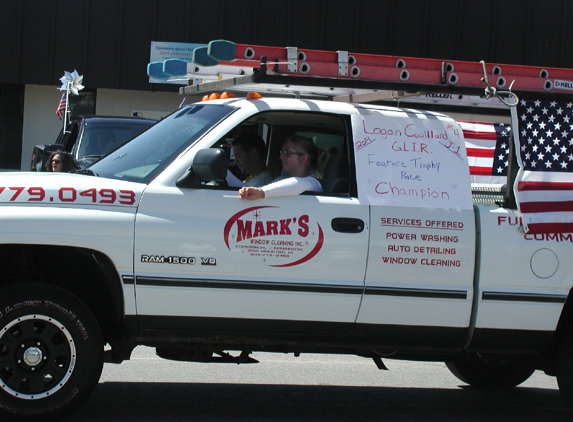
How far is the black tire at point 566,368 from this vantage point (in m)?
5.44

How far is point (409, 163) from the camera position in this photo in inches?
209

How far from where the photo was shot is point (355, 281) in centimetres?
504

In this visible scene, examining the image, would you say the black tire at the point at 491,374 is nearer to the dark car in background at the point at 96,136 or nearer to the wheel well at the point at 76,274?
the wheel well at the point at 76,274

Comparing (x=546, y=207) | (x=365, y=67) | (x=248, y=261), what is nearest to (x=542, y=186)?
(x=546, y=207)

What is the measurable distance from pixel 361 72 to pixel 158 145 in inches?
54.1

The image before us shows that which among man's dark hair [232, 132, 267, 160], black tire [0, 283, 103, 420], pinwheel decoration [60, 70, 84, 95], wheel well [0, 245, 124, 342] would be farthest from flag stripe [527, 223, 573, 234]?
pinwheel decoration [60, 70, 84, 95]

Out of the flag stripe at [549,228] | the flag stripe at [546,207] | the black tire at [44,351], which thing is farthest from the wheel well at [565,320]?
the black tire at [44,351]

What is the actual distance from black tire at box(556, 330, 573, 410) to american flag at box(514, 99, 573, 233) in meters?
0.76

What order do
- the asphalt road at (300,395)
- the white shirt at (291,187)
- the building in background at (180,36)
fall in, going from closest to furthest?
the white shirt at (291,187), the asphalt road at (300,395), the building in background at (180,36)

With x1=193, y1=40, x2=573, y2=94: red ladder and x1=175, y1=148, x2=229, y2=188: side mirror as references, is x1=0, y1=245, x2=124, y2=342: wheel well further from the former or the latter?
x1=193, y1=40, x2=573, y2=94: red ladder

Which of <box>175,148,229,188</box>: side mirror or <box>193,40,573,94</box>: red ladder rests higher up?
<box>193,40,573,94</box>: red ladder

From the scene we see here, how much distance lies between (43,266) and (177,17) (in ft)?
56.8

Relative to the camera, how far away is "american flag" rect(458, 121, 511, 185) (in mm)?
6680

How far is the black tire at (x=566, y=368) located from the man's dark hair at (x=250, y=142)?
8.10 ft
